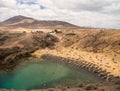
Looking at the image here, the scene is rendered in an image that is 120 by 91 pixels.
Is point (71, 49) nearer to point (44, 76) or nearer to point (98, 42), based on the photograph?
point (98, 42)

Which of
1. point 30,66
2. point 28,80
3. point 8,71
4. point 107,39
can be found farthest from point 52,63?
point 107,39

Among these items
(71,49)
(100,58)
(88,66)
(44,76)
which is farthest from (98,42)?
(44,76)

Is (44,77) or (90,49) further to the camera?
(90,49)

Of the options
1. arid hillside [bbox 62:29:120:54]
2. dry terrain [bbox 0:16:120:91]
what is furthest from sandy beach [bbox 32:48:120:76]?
arid hillside [bbox 62:29:120:54]

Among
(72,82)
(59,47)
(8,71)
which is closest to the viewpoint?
(72,82)

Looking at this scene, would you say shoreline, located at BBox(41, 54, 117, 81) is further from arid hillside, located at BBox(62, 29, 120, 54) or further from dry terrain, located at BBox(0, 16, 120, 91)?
arid hillside, located at BBox(62, 29, 120, 54)

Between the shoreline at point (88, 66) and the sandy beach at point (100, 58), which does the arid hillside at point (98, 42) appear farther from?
the shoreline at point (88, 66)

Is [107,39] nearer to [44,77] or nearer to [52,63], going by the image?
[52,63]

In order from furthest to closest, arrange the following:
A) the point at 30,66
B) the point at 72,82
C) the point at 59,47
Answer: the point at 59,47 < the point at 30,66 < the point at 72,82
